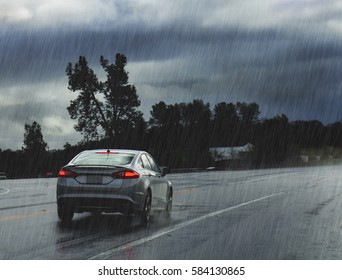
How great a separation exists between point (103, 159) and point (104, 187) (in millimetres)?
867

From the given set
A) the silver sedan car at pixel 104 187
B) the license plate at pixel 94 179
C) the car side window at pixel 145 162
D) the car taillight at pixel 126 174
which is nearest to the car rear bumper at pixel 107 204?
the silver sedan car at pixel 104 187

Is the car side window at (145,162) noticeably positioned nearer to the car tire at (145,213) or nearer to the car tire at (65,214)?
the car tire at (145,213)

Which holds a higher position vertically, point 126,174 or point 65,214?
point 126,174

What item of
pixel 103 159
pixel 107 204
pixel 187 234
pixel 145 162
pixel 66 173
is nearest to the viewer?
pixel 187 234

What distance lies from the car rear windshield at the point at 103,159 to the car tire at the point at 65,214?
0.98m

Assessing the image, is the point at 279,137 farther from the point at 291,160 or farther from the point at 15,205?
the point at 15,205

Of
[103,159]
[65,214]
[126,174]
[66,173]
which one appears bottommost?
[65,214]

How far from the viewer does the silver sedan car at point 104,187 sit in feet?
41.6

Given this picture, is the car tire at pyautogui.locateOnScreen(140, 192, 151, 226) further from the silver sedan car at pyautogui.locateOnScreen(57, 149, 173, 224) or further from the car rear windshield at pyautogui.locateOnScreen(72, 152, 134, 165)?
the car rear windshield at pyautogui.locateOnScreen(72, 152, 134, 165)

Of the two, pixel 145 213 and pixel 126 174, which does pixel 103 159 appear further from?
pixel 145 213

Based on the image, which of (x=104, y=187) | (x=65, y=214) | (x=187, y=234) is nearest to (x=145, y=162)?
(x=104, y=187)

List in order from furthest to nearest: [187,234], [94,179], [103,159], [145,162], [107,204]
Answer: [145,162] → [103,159] → [94,179] → [107,204] → [187,234]

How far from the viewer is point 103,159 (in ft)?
44.0

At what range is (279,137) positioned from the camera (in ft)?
544
